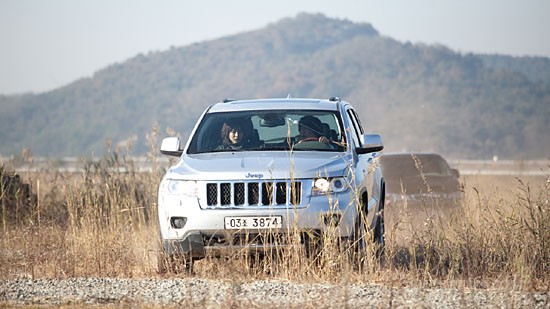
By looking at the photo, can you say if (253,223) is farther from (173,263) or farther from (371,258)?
(371,258)

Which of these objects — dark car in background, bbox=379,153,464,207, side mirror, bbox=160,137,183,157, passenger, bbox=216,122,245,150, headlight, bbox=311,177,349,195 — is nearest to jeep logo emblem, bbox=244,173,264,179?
headlight, bbox=311,177,349,195

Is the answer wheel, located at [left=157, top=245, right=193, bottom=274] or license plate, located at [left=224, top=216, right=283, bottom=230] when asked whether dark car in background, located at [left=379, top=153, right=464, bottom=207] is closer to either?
wheel, located at [left=157, top=245, right=193, bottom=274]

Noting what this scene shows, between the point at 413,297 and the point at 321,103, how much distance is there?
4.00 metres

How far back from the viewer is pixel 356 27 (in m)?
192

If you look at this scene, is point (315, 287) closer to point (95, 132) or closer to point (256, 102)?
point (256, 102)

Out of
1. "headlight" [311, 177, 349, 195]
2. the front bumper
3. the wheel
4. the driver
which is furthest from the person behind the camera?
the driver

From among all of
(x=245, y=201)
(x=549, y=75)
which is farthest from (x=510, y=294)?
(x=549, y=75)

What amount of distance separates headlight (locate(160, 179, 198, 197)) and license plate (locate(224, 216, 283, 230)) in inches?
18.9

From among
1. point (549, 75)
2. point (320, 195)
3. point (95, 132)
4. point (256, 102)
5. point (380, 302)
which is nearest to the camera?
point (380, 302)

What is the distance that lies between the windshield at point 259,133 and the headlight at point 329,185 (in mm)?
982

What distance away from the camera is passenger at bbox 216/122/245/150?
1230cm

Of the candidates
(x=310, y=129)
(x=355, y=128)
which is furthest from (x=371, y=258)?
Result: (x=355, y=128)

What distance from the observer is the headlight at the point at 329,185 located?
10984mm

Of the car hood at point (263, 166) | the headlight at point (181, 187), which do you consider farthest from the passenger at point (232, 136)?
the headlight at point (181, 187)
